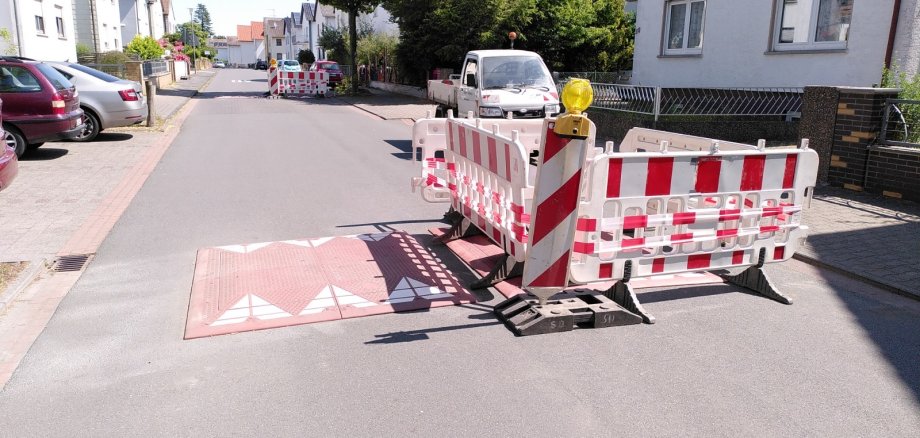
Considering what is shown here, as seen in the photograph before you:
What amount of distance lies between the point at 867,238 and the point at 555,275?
445cm

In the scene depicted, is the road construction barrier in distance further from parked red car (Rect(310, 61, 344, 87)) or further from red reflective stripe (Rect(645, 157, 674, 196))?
red reflective stripe (Rect(645, 157, 674, 196))

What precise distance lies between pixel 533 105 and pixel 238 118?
37.8 feet

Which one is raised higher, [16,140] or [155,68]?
[155,68]

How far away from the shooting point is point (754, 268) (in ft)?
19.4

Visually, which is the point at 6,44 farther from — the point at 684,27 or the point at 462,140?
the point at 462,140

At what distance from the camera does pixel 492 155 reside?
5883 mm

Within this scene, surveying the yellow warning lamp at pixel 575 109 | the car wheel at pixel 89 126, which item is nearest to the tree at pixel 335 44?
the car wheel at pixel 89 126

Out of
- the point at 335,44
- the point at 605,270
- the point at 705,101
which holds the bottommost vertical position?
the point at 605,270

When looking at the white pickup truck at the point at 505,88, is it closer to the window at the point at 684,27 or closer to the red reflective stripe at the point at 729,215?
the window at the point at 684,27

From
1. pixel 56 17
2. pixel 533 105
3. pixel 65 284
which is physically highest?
pixel 56 17

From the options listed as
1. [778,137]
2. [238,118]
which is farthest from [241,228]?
[238,118]

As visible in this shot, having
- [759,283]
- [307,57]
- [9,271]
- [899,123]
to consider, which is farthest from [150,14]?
[759,283]

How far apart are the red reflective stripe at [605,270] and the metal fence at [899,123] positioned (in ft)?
20.9

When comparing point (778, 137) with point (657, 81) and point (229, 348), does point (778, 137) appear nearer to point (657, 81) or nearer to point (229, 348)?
point (657, 81)
